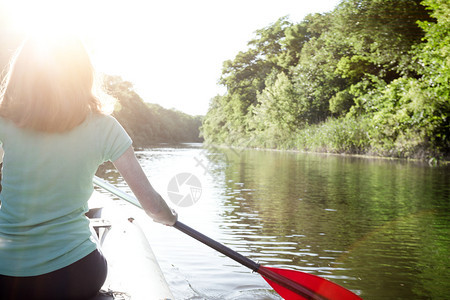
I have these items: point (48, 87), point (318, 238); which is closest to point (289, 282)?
point (48, 87)

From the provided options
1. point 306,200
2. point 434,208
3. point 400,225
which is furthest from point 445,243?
point 306,200

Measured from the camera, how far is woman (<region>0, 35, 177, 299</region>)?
128cm

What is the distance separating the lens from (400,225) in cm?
513

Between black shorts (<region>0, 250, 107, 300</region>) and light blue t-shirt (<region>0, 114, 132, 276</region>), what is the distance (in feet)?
0.07

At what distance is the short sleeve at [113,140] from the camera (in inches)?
52.1

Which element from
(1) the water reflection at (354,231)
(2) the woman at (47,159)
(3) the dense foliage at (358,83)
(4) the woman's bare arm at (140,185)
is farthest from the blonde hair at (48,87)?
(3) the dense foliage at (358,83)

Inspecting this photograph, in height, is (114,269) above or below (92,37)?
below

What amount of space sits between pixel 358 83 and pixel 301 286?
74.3ft

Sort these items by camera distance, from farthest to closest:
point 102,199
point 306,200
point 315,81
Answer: point 315,81
point 306,200
point 102,199

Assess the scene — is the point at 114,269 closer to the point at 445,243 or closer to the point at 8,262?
the point at 8,262

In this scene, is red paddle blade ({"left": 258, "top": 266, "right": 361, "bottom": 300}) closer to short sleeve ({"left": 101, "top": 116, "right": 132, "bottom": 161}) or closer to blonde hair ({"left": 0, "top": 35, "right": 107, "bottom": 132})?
short sleeve ({"left": 101, "top": 116, "right": 132, "bottom": 161})

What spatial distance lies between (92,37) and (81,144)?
42 cm

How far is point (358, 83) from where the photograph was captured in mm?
23281

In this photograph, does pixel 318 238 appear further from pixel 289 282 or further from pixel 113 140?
pixel 113 140
